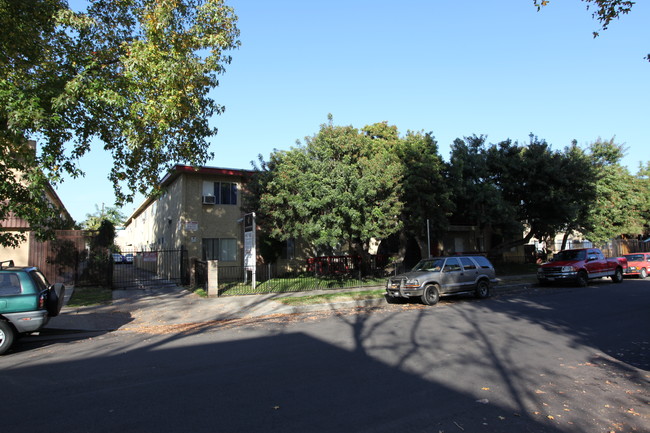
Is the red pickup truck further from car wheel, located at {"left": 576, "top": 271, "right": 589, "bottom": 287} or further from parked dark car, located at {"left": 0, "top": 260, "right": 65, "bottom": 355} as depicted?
parked dark car, located at {"left": 0, "top": 260, "right": 65, "bottom": 355}

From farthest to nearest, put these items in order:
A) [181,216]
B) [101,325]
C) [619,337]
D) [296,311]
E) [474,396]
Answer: [181,216], [296,311], [101,325], [619,337], [474,396]

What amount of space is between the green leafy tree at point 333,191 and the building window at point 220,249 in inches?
151

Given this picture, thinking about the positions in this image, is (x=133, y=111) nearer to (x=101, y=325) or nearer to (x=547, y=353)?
(x=101, y=325)

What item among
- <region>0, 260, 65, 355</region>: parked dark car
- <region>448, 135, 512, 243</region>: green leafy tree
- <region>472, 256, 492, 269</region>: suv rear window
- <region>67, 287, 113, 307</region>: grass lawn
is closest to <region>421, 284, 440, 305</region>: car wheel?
<region>472, 256, 492, 269</region>: suv rear window

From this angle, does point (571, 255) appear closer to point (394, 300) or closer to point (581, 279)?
point (581, 279)

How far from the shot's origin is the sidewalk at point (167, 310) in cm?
1112

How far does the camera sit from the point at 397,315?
37.3ft

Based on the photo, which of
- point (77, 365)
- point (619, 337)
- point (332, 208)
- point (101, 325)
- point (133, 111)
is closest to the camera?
point (77, 365)

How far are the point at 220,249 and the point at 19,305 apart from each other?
13998 mm

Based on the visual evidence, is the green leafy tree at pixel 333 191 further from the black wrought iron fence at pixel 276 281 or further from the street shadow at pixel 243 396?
the street shadow at pixel 243 396

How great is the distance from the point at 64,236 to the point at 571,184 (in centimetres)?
2732

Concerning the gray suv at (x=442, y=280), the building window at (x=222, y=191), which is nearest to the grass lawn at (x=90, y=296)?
the building window at (x=222, y=191)

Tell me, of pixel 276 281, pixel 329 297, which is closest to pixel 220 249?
pixel 276 281

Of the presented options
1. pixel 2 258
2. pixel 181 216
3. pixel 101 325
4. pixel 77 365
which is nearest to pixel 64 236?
pixel 2 258
